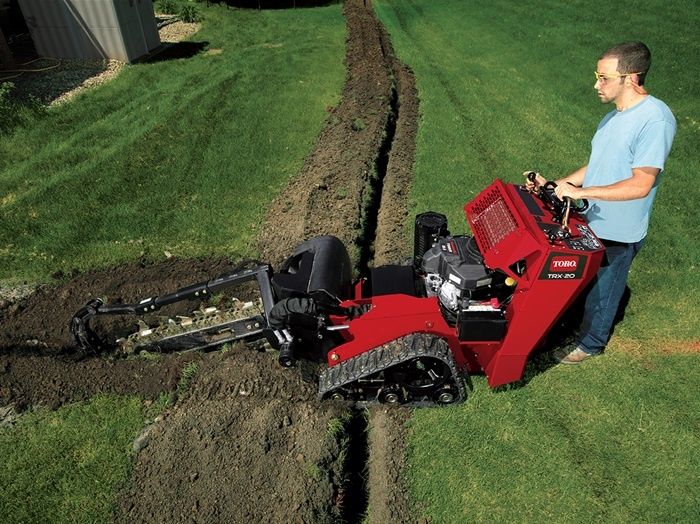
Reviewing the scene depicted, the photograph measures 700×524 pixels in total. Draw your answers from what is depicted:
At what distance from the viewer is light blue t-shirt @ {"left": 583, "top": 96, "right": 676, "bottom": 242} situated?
3.95m

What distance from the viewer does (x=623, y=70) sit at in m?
3.96

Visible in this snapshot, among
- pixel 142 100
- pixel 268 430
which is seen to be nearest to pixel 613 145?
pixel 268 430

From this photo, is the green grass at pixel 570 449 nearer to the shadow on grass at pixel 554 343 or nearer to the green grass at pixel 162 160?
the shadow on grass at pixel 554 343

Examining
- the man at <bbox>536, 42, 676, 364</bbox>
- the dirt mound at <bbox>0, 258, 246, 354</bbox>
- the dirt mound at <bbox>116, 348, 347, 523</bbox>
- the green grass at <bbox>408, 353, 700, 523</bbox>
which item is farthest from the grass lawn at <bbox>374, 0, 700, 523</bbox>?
the dirt mound at <bbox>0, 258, 246, 354</bbox>

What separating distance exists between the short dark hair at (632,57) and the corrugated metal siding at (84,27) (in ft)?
47.5

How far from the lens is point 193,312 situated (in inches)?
237

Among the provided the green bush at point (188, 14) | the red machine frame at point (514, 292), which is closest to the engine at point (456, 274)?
the red machine frame at point (514, 292)

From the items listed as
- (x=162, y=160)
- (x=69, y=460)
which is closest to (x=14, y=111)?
(x=162, y=160)

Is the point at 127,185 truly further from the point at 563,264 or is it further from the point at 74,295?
the point at 563,264

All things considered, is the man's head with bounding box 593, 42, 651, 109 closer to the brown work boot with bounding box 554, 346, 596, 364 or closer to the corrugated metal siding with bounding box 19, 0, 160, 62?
the brown work boot with bounding box 554, 346, 596, 364

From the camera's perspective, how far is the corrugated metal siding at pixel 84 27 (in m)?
14.7

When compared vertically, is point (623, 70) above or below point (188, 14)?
above

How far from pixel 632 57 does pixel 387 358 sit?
2900 mm

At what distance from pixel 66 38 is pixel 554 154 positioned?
44.7ft
